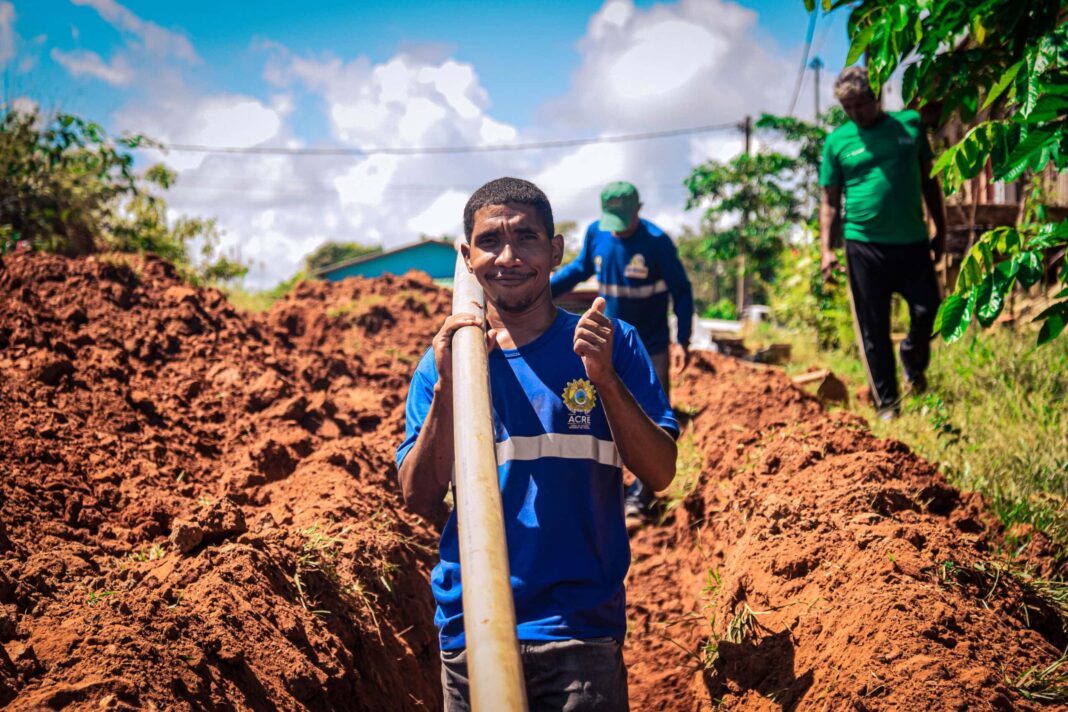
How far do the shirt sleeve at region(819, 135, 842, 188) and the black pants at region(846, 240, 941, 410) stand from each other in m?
0.41

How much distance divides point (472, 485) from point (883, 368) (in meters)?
4.28

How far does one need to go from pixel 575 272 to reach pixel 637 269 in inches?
16.4

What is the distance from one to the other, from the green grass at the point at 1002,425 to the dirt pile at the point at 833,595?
0.26 metres

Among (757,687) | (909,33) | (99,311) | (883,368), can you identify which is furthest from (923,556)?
(99,311)

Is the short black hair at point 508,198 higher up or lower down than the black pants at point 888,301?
higher up

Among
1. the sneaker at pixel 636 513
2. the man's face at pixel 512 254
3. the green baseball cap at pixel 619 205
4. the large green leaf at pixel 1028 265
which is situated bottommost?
the sneaker at pixel 636 513

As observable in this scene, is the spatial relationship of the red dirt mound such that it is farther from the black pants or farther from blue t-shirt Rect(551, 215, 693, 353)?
the black pants

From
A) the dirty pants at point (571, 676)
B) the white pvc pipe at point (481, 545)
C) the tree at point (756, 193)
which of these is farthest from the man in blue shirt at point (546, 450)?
the tree at point (756, 193)

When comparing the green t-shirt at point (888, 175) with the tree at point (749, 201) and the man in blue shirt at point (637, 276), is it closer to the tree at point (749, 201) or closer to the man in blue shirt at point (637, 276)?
the man in blue shirt at point (637, 276)

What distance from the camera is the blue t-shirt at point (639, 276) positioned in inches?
206

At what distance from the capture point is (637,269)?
5234 millimetres

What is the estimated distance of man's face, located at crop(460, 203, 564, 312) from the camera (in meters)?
2.29

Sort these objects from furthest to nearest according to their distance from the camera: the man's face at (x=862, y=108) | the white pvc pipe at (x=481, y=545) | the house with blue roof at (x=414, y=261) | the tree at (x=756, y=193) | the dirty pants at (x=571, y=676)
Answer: the house with blue roof at (x=414, y=261), the tree at (x=756, y=193), the man's face at (x=862, y=108), the dirty pants at (x=571, y=676), the white pvc pipe at (x=481, y=545)

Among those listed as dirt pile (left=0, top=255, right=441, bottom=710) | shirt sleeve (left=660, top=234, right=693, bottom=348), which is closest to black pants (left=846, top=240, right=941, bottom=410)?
shirt sleeve (left=660, top=234, right=693, bottom=348)
